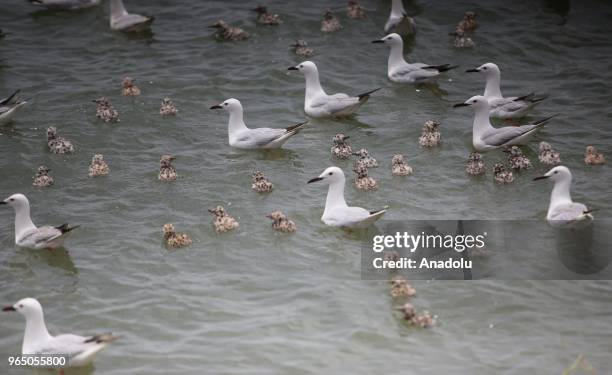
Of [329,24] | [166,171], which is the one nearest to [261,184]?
[166,171]

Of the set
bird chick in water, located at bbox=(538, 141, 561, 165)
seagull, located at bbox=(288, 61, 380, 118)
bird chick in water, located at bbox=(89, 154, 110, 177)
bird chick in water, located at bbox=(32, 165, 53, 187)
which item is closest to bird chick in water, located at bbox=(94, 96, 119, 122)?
bird chick in water, located at bbox=(89, 154, 110, 177)

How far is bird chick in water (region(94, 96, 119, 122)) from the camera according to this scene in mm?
16703

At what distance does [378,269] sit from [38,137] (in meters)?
7.26

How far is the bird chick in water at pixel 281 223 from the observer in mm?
13281

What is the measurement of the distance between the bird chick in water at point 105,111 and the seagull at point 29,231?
150 inches

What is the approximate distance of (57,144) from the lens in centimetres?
1574

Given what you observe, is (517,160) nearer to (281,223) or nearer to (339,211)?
(339,211)

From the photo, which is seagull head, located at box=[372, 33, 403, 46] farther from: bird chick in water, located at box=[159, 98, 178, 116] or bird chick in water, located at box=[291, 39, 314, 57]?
bird chick in water, located at box=[159, 98, 178, 116]

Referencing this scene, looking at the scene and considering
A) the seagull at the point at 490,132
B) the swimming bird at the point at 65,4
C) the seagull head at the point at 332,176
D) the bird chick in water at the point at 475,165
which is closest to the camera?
the seagull head at the point at 332,176

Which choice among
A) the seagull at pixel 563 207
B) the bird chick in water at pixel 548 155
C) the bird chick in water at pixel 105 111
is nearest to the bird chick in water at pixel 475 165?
the bird chick in water at pixel 548 155

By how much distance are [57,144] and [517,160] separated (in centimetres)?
775

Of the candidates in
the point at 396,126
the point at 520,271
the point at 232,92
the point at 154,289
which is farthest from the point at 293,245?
the point at 232,92

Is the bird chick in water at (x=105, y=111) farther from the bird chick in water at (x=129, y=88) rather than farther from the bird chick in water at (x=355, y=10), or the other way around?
the bird chick in water at (x=355, y=10)

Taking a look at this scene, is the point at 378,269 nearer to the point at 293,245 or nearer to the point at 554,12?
the point at 293,245
